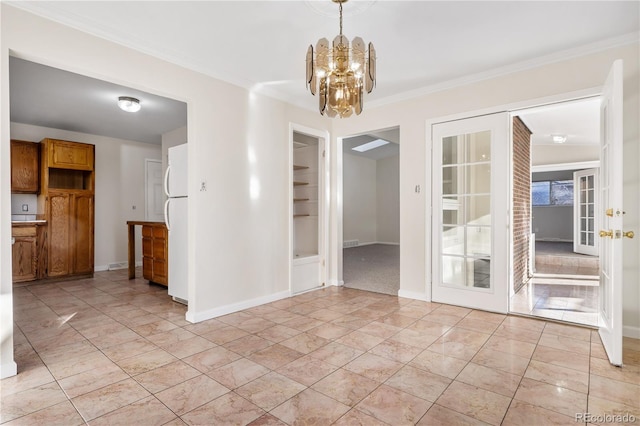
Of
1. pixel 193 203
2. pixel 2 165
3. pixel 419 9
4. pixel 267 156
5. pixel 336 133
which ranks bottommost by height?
pixel 193 203

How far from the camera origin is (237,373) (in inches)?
85.0

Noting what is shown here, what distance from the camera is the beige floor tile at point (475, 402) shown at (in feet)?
5.58

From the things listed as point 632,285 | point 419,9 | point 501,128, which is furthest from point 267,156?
point 632,285

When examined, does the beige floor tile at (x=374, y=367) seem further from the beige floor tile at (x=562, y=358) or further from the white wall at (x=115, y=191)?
the white wall at (x=115, y=191)

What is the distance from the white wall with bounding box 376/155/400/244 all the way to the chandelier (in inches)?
332

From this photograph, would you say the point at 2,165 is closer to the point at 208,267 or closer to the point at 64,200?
the point at 208,267

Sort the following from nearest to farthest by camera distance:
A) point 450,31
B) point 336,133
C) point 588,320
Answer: point 450,31 < point 588,320 < point 336,133

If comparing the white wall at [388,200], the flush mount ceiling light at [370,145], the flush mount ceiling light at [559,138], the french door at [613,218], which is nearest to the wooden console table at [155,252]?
the french door at [613,218]

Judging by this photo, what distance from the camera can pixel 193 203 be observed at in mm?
3180

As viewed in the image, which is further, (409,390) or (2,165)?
(2,165)

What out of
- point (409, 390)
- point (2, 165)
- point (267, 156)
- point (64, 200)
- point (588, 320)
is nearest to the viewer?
point (409, 390)

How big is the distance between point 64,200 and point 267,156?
3.77 meters

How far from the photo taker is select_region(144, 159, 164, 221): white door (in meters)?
6.58

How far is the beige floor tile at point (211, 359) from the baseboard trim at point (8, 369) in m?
1.05
